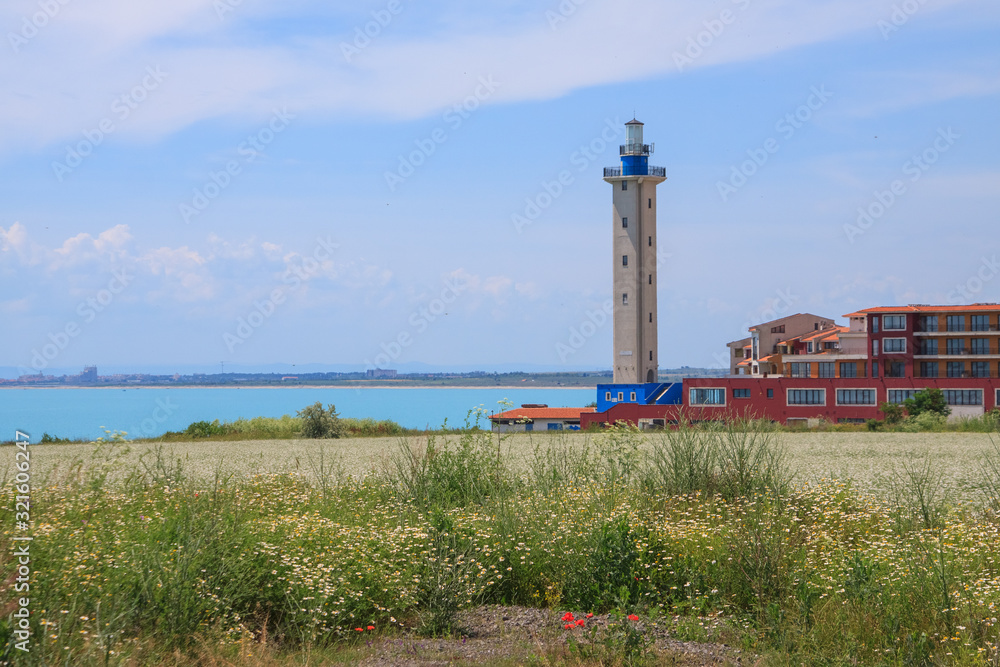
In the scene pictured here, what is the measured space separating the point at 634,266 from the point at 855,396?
17995mm

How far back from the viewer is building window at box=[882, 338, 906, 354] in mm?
47219

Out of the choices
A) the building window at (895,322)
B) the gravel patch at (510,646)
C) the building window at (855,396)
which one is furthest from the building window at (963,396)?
the gravel patch at (510,646)

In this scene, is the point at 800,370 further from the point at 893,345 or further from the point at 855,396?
the point at 893,345

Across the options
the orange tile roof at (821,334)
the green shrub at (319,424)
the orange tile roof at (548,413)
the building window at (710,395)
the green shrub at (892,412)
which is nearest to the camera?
the green shrub at (319,424)

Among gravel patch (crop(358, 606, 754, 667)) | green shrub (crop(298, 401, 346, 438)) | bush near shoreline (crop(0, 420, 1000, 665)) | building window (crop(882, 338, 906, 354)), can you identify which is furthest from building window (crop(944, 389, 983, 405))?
Answer: gravel patch (crop(358, 606, 754, 667))

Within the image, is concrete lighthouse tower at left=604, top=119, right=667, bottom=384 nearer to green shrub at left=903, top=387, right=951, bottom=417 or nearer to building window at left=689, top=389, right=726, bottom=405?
building window at left=689, top=389, right=726, bottom=405

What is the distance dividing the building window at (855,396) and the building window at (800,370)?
510cm

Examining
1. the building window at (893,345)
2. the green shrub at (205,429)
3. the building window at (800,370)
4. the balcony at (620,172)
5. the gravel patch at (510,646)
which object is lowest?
the gravel patch at (510,646)

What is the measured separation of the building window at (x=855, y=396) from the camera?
1827 inches

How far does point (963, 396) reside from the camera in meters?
45.4

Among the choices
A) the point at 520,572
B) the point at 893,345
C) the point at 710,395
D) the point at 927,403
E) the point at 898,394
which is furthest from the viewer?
the point at 710,395

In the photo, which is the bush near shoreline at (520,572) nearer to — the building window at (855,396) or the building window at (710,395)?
the building window at (855,396)

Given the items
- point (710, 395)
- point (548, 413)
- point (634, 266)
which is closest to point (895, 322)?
point (710, 395)

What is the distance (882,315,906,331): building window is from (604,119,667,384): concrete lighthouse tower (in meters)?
16.0
